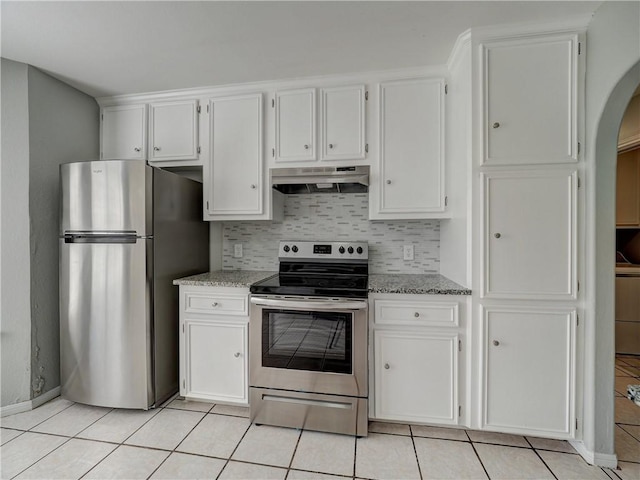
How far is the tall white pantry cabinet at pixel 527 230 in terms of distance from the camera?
155 centimetres

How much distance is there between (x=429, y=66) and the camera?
1.98 metres

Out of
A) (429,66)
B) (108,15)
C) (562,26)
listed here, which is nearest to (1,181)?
(108,15)

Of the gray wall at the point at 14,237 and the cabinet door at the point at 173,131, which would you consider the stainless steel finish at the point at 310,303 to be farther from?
the gray wall at the point at 14,237

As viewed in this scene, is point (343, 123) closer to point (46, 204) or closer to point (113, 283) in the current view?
point (113, 283)

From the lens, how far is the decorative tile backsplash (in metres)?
2.33

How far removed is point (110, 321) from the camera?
191 cm

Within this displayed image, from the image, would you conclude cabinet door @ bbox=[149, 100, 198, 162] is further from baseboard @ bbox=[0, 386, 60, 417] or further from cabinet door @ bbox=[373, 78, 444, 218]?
baseboard @ bbox=[0, 386, 60, 417]

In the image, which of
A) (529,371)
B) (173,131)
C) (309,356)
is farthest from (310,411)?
(173,131)

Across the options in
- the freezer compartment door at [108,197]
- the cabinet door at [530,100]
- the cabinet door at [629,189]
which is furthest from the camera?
the cabinet door at [629,189]

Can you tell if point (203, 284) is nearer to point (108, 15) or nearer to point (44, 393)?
Answer: point (44, 393)

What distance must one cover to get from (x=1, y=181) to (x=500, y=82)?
10.5 feet

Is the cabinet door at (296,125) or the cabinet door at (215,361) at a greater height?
the cabinet door at (296,125)

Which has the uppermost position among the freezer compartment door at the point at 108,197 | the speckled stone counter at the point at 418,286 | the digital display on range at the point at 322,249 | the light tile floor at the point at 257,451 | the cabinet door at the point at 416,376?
the freezer compartment door at the point at 108,197

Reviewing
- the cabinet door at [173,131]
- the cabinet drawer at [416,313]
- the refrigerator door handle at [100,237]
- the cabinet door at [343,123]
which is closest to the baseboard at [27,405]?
the refrigerator door handle at [100,237]
